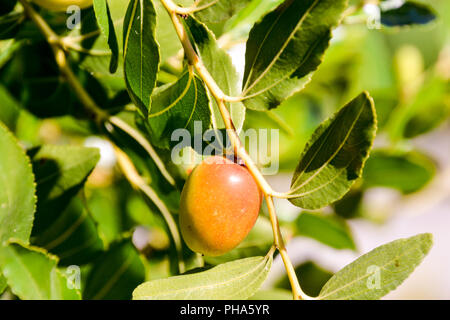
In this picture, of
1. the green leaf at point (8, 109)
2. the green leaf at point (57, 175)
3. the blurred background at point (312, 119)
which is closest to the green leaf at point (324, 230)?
the blurred background at point (312, 119)

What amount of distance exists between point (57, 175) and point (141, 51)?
31 centimetres

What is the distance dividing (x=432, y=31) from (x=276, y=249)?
1306 millimetres

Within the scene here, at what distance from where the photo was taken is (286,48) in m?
0.67

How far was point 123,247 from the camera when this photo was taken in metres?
0.94

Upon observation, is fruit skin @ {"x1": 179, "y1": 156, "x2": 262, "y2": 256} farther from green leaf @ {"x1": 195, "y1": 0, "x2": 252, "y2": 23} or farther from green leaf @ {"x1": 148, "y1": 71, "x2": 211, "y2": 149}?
→ green leaf @ {"x1": 195, "y1": 0, "x2": 252, "y2": 23}

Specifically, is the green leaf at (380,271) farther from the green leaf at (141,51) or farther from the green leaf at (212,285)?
the green leaf at (141,51)

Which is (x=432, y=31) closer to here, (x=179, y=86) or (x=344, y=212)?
(x=344, y=212)

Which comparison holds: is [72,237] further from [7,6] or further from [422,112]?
[422,112]

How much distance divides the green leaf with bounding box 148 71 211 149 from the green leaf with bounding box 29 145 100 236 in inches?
7.2

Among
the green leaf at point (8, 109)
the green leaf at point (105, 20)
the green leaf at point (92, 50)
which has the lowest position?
the green leaf at point (8, 109)

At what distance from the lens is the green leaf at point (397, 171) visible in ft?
4.60

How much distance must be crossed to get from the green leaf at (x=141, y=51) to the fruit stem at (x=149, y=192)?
0.23 metres

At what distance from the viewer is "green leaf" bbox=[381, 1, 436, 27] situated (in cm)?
106
